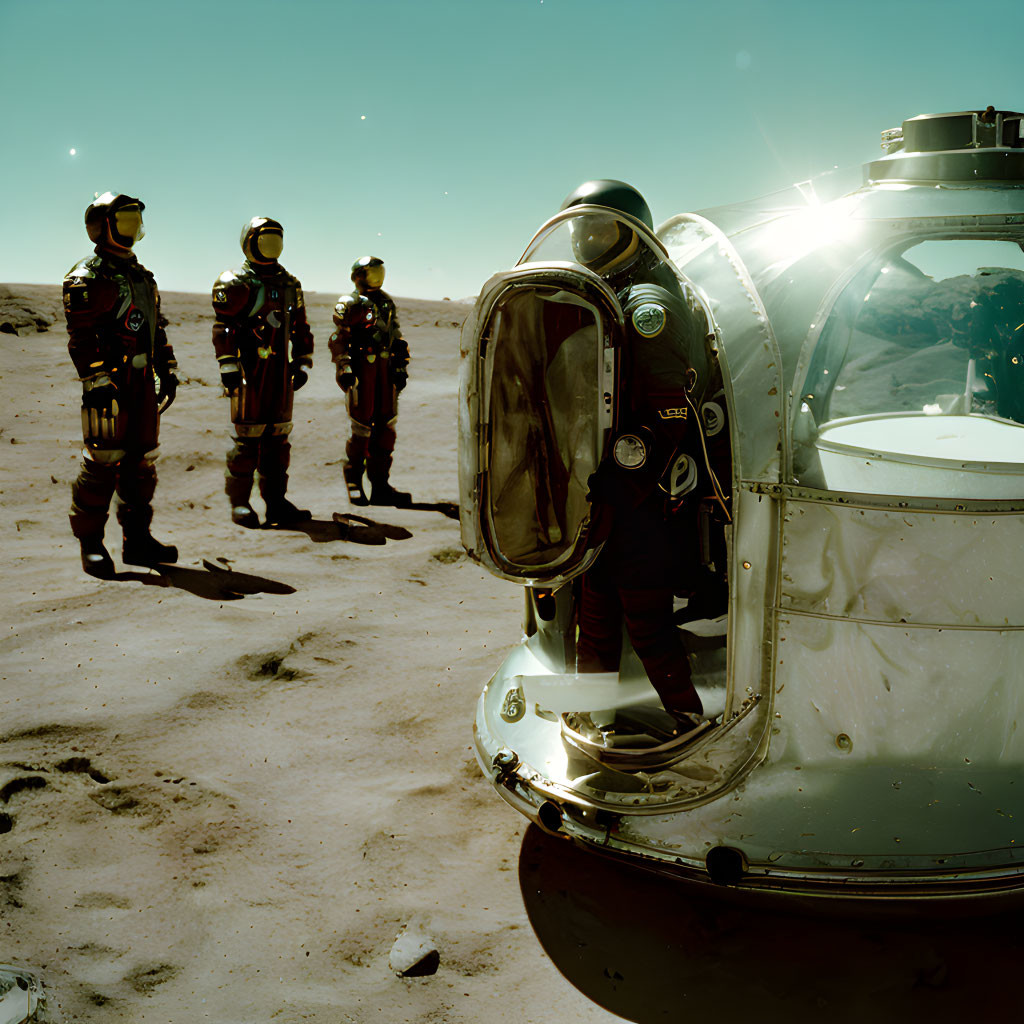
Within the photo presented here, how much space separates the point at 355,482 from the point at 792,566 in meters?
7.33

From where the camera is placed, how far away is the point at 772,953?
308cm

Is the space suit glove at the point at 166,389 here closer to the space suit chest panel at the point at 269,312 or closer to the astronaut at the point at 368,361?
the space suit chest panel at the point at 269,312

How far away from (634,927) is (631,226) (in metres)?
2.45

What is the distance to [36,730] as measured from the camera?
4.60 metres

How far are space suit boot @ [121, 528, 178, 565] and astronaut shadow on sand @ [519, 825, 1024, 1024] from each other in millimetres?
5161

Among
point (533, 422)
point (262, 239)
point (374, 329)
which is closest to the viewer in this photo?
point (533, 422)

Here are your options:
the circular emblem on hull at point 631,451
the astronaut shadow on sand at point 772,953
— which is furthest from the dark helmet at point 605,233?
the astronaut shadow on sand at point 772,953

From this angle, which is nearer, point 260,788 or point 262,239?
point 260,788

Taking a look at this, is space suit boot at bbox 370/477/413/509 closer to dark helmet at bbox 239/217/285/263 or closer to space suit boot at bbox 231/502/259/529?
space suit boot at bbox 231/502/259/529

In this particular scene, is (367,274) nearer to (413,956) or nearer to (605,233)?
(605,233)

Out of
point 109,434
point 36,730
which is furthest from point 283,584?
point 36,730

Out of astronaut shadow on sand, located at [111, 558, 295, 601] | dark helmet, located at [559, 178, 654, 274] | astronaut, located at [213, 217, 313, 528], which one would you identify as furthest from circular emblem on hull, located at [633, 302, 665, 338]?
astronaut, located at [213, 217, 313, 528]

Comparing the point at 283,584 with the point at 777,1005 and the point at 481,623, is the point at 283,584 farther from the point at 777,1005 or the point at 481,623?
the point at 777,1005

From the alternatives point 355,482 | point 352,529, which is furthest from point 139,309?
point 355,482
